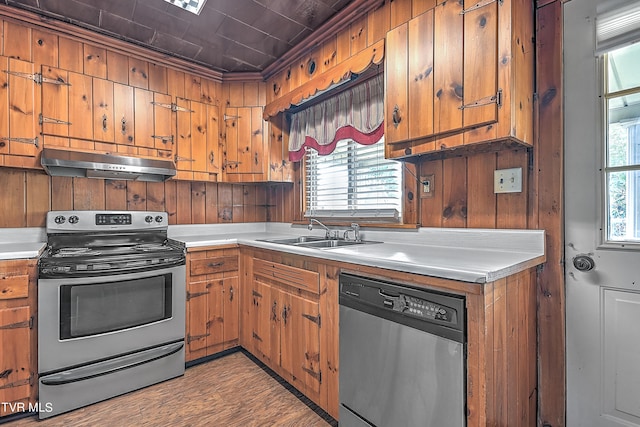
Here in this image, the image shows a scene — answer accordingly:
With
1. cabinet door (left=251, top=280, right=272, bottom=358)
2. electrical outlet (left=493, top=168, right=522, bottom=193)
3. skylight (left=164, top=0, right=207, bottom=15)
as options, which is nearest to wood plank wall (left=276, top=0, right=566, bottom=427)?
electrical outlet (left=493, top=168, right=522, bottom=193)

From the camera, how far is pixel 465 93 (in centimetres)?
143

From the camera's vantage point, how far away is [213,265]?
95.6 inches

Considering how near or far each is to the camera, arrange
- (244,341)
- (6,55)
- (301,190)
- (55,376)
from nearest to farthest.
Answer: (55,376), (6,55), (244,341), (301,190)

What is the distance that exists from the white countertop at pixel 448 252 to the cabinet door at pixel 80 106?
1061 millimetres

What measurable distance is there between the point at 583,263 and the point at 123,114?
302 cm

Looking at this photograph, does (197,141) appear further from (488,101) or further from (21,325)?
(488,101)

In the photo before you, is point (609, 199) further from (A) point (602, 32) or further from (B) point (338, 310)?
(B) point (338, 310)

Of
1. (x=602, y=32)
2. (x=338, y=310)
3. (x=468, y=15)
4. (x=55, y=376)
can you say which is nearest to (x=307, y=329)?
(x=338, y=310)

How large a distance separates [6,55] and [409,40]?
2.47 m

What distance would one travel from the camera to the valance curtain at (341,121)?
215cm

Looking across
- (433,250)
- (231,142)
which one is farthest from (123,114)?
(433,250)

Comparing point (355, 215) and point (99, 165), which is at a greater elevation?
point (99, 165)

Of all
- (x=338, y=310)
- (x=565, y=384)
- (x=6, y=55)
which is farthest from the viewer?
(x=6, y=55)

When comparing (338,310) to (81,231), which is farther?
Result: (81,231)
